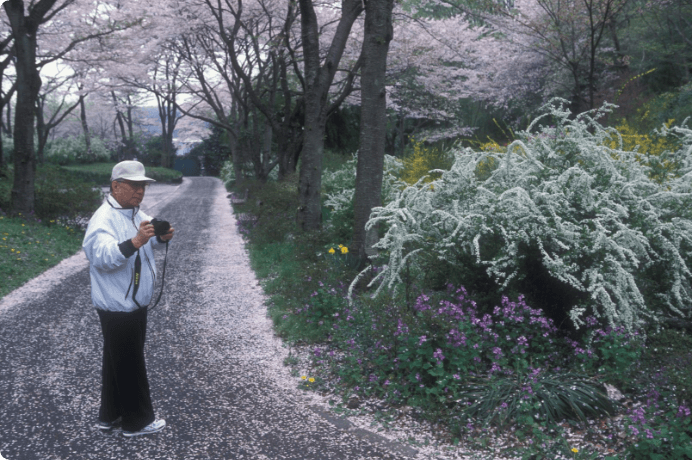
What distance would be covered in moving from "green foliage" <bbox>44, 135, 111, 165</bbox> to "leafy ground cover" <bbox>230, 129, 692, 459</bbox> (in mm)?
32831

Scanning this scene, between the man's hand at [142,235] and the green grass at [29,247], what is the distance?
16.6ft

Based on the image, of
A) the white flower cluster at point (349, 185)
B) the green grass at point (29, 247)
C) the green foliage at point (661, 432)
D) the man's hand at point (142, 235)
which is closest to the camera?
the green foliage at point (661, 432)

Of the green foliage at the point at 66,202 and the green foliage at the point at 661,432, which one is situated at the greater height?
the green foliage at the point at 66,202

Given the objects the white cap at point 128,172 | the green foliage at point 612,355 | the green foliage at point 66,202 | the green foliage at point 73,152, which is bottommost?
the green foliage at point 612,355

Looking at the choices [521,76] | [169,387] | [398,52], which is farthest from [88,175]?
[169,387]

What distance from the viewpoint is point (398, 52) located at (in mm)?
18125

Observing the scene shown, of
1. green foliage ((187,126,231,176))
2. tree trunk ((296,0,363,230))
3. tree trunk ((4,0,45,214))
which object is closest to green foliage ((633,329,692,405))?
tree trunk ((296,0,363,230))

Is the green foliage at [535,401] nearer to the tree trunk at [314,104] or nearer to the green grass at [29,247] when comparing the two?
the green grass at [29,247]

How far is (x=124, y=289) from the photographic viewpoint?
11.1 feet

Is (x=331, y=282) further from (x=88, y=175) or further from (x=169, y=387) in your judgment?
(x=88, y=175)

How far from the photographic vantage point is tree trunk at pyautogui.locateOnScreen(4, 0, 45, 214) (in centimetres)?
1152

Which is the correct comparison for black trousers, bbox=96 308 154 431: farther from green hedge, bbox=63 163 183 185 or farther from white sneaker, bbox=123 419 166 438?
green hedge, bbox=63 163 183 185

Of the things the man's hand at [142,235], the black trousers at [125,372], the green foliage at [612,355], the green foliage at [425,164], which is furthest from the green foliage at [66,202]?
the green foliage at [612,355]

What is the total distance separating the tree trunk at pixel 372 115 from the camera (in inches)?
262
